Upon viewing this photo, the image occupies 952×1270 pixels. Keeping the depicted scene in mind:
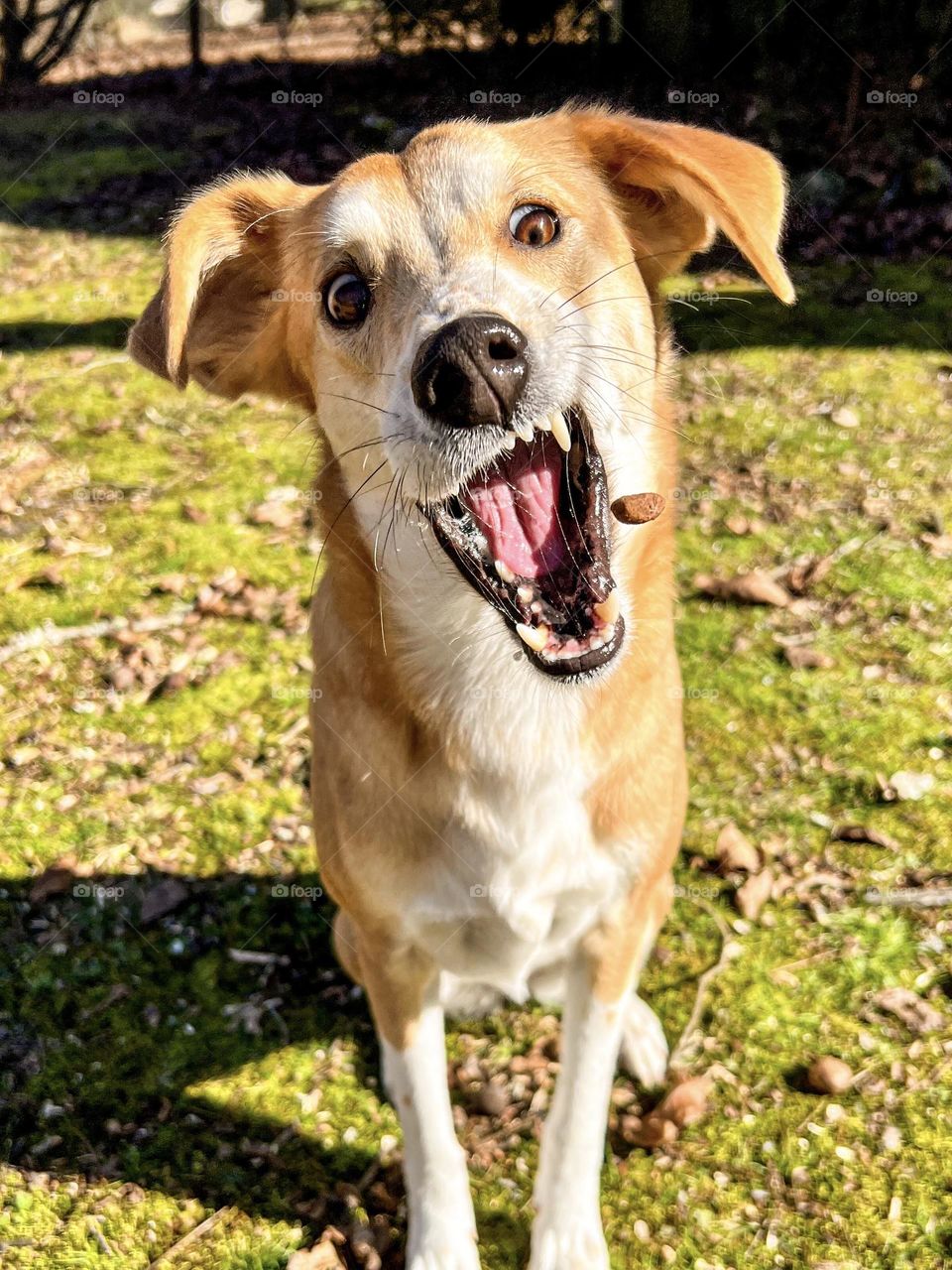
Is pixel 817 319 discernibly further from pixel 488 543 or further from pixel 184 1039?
pixel 184 1039

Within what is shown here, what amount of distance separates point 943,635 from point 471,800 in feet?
9.32

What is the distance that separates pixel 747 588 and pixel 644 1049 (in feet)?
7.39

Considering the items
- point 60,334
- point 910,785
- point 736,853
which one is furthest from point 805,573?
point 60,334

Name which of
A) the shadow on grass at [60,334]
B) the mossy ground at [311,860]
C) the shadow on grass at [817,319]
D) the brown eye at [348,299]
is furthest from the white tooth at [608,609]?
the shadow on grass at [60,334]

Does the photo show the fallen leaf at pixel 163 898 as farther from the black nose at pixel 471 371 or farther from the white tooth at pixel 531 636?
the black nose at pixel 471 371

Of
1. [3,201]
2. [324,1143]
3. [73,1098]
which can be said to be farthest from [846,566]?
[3,201]

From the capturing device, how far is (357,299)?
254 cm

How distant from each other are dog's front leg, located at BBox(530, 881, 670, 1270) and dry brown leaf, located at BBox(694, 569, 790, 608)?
2333 millimetres

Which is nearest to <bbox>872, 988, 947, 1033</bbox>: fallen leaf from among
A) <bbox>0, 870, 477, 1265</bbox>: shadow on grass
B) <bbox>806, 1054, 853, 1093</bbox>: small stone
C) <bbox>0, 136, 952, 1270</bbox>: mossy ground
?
<bbox>0, 136, 952, 1270</bbox>: mossy ground

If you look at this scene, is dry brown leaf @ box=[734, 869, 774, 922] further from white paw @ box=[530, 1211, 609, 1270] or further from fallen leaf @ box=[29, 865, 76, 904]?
fallen leaf @ box=[29, 865, 76, 904]

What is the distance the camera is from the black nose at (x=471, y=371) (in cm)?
217

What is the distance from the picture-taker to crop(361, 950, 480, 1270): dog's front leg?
2756mm

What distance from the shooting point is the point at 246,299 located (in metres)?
2.90

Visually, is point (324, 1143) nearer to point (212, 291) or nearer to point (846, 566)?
point (212, 291)
